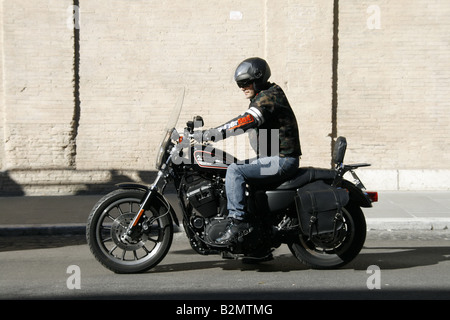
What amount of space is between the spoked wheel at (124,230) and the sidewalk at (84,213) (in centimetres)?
261

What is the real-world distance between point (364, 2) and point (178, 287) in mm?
8589

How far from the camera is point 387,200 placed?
1066 cm

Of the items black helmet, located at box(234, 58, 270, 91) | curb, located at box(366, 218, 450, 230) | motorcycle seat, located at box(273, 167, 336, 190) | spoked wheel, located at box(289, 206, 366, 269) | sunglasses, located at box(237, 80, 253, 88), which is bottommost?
curb, located at box(366, 218, 450, 230)

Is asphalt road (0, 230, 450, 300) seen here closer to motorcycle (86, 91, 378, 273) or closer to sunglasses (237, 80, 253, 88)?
motorcycle (86, 91, 378, 273)

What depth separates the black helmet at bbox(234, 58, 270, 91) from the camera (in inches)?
224

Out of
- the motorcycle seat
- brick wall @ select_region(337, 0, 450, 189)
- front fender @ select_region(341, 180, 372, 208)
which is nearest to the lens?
the motorcycle seat

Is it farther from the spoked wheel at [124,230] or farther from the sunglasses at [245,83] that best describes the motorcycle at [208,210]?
the sunglasses at [245,83]

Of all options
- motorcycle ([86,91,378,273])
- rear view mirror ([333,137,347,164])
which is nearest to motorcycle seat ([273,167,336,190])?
motorcycle ([86,91,378,273])

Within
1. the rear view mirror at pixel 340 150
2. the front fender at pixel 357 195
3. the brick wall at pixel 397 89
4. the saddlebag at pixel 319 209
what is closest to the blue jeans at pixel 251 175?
the saddlebag at pixel 319 209

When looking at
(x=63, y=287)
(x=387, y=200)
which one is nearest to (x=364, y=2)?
(x=387, y=200)

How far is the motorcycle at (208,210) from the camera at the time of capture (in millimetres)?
5609

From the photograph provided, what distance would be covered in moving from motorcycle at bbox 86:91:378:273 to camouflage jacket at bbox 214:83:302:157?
0.30m

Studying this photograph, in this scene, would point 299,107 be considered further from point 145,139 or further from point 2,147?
point 2,147

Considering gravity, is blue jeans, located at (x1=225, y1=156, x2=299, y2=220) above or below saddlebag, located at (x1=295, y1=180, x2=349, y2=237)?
above
